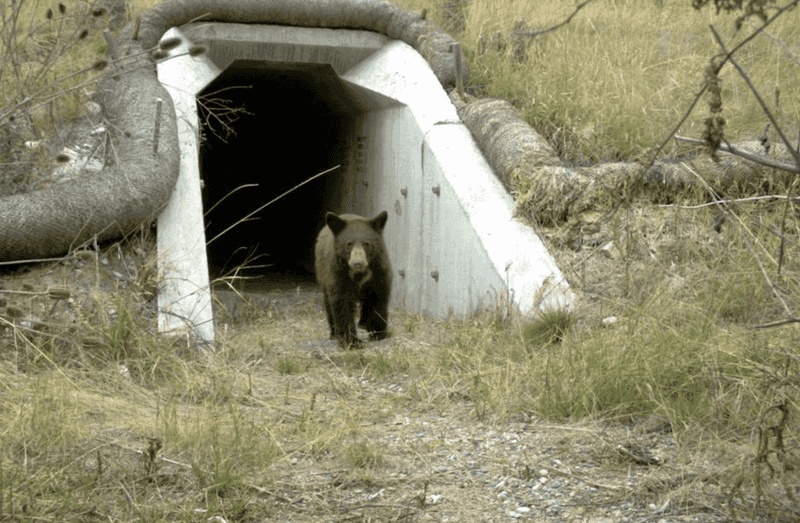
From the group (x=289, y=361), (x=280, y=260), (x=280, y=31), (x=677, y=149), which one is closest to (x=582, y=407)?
(x=289, y=361)

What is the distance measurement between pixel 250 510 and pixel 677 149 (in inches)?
211

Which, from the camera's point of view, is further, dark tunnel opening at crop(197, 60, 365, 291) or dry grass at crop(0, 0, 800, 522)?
dark tunnel opening at crop(197, 60, 365, 291)

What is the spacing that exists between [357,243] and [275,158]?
10140 mm

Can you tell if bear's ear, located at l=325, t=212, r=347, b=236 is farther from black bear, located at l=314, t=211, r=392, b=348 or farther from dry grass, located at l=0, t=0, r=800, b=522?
dry grass, located at l=0, t=0, r=800, b=522

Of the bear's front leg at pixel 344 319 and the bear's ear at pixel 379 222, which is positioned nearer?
the bear's front leg at pixel 344 319

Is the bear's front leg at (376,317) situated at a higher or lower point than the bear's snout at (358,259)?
lower

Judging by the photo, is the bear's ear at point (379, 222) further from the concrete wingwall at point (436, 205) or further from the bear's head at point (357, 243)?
the concrete wingwall at point (436, 205)

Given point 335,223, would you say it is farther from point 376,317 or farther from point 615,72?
point 615,72

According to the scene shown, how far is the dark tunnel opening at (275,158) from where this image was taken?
1137 centimetres

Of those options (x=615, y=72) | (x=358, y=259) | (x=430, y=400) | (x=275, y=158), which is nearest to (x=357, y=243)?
Answer: (x=358, y=259)

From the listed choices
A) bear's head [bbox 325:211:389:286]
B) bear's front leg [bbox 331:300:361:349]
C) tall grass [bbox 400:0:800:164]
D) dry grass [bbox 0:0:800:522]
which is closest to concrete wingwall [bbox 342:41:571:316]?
A: dry grass [bbox 0:0:800:522]

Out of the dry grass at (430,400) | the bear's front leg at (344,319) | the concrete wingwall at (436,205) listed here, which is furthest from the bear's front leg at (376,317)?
the concrete wingwall at (436,205)

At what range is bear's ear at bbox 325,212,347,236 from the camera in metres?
6.28

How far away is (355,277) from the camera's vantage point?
629 centimetres
